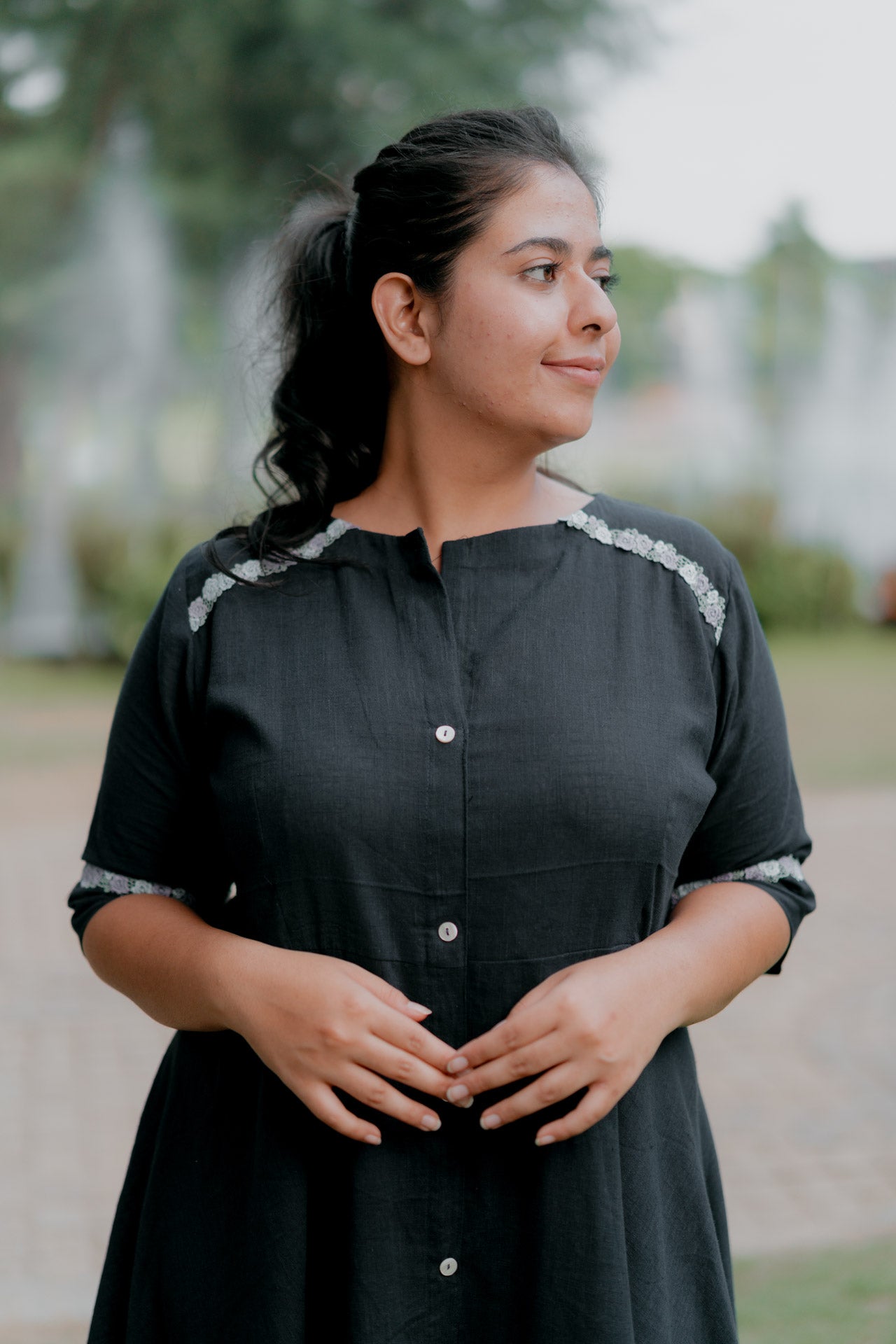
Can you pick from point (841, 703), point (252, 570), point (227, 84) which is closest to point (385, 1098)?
point (252, 570)

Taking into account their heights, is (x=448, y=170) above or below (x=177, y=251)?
below

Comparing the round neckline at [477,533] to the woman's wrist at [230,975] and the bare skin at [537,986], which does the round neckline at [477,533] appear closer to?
the bare skin at [537,986]

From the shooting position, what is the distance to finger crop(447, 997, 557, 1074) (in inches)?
55.2

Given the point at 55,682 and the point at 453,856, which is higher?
the point at 55,682

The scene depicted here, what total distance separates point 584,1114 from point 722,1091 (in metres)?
3.10

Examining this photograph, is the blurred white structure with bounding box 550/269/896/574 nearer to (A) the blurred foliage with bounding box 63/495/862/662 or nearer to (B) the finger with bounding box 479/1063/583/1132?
(A) the blurred foliage with bounding box 63/495/862/662

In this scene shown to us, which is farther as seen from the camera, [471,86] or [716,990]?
[471,86]

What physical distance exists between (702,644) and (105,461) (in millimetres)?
16288

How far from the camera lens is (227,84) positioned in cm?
1725

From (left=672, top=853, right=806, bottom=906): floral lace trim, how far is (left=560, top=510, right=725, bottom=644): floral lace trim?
0.27 metres

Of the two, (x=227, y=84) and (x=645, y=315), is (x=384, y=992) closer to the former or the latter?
(x=227, y=84)

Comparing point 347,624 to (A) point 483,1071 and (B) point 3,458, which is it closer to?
(A) point 483,1071

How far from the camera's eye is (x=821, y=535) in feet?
59.2

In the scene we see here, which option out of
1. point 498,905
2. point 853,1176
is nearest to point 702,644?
point 498,905
